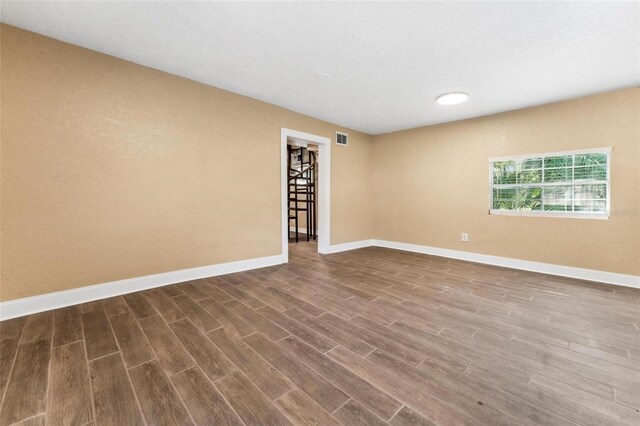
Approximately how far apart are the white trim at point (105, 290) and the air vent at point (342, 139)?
9.47 feet

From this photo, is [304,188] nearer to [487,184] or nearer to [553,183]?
[487,184]

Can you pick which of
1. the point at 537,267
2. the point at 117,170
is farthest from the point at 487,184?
the point at 117,170

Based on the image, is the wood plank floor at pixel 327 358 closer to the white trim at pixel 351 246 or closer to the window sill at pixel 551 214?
the window sill at pixel 551 214

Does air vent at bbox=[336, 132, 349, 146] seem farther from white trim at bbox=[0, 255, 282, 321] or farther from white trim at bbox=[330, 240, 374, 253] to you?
white trim at bbox=[0, 255, 282, 321]

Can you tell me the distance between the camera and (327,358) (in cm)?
166

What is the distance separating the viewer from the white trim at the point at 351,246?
4995 mm

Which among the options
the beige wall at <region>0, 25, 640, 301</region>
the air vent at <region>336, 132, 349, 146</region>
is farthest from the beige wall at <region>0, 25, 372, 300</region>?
the air vent at <region>336, 132, 349, 146</region>

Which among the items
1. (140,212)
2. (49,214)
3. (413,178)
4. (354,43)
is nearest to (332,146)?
(413,178)

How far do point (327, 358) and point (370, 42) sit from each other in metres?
2.63

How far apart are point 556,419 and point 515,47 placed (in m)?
2.86

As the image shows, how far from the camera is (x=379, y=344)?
1819 millimetres

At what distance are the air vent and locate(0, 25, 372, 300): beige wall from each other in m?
1.52

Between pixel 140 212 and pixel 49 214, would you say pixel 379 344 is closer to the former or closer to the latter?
pixel 140 212

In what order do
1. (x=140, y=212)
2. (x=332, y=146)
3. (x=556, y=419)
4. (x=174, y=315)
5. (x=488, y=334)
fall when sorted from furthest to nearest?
1. (x=332, y=146)
2. (x=140, y=212)
3. (x=174, y=315)
4. (x=488, y=334)
5. (x=556, y=419)
